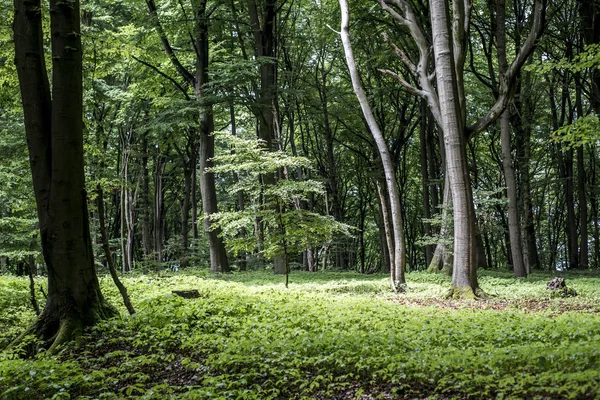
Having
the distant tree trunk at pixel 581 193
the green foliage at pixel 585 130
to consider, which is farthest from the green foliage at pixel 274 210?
the distant tree trunk at pixel 581 193

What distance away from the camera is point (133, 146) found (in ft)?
73.7

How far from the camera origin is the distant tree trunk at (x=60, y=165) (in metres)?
6.91

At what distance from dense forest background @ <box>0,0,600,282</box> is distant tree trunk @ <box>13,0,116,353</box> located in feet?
2.63

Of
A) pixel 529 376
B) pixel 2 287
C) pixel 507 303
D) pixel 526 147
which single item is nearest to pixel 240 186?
pixel 2 287

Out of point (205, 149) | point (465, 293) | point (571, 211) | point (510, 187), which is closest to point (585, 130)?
point (465, 293)

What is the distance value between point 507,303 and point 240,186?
656 cm

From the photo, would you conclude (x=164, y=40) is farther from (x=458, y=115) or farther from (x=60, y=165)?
(x=60, y=165)

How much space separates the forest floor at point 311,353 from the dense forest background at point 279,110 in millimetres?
2705

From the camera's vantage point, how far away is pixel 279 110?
21.9 meters

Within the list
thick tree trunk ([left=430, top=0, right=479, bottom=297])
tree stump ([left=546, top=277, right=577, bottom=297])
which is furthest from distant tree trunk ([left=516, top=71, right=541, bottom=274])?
thick tree trunk ([left=430, top=0, right=479, bottom=297])

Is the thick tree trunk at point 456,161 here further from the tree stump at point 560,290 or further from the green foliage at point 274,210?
the green foliage at point 274,210

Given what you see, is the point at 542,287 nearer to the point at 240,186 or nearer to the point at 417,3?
the point at 240,186

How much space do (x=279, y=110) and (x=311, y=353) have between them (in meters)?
17.4

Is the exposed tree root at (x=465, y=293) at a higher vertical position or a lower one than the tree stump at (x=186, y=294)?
Answer: lower
